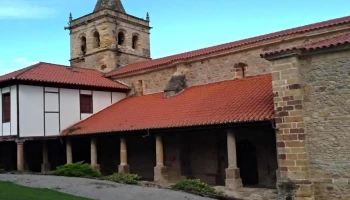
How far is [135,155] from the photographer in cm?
1938

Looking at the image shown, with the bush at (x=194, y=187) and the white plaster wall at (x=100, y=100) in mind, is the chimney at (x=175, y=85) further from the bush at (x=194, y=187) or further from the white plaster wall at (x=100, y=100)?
the bush at (x=194, y=187)

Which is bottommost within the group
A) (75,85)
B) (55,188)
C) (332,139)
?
(55,188)

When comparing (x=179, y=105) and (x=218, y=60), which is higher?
(x=218, y=60)

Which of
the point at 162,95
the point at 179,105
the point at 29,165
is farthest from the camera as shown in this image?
the point at 29,165

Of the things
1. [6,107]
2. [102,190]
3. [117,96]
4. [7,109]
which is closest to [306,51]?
[102,190]

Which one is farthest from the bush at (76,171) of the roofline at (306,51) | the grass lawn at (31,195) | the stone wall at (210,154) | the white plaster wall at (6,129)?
the roofline at (306,51)

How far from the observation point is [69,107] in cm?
1970

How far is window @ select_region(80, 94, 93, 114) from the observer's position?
66.8 feet

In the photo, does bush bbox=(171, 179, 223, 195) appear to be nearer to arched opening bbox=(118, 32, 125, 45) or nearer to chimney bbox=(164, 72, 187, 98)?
chimney bbox=(164, 72, 187, 98)

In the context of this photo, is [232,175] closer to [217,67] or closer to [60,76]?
[217,67]

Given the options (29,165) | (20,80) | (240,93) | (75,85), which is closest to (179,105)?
(240,93)

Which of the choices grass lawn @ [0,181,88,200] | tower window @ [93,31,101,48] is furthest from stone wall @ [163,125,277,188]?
tower window @ [93,31,101,48]

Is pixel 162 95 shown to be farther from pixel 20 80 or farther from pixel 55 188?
pixel 55 188

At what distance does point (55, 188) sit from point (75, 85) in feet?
29.8
